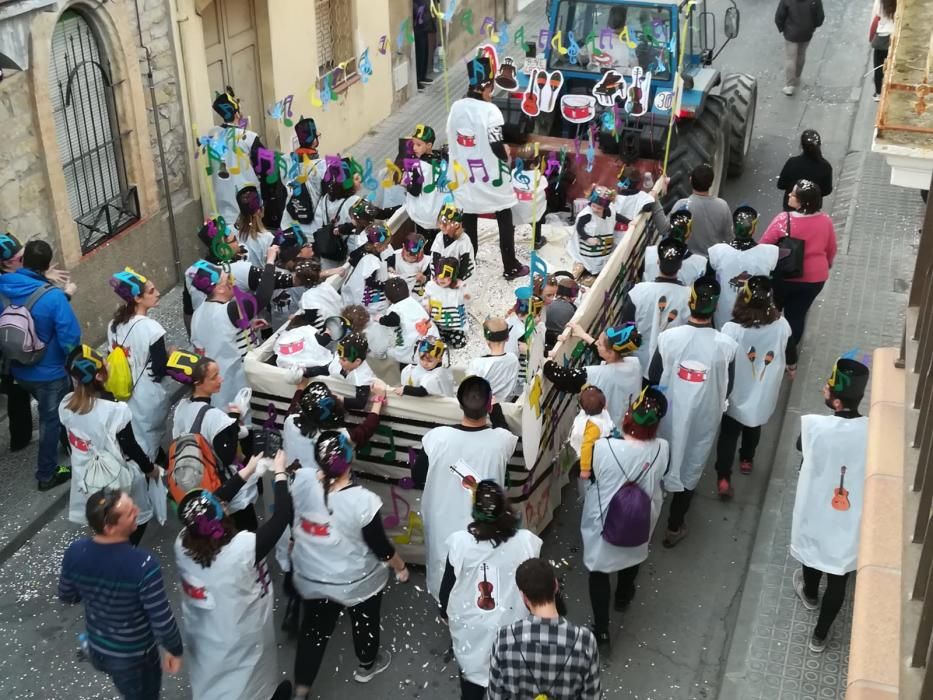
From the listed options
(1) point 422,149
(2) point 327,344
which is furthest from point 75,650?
(1) point 422,149

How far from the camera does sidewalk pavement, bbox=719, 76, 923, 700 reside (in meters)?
5.59

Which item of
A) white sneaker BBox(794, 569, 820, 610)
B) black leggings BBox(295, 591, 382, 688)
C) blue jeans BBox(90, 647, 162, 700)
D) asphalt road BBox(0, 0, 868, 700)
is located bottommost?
asphalt road BBox(0, 0, 868, 700)

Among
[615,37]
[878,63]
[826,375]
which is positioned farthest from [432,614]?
[878,63]

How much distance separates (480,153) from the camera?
25.8ft

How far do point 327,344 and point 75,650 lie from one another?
2.17 m

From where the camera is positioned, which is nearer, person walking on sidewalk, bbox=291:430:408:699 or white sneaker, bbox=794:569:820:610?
person walking on sidewalk, bbox=291:430:408:699

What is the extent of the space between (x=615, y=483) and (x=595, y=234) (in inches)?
113

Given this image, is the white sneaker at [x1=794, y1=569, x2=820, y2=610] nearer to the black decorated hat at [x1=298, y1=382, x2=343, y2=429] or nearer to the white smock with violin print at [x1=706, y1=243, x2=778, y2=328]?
the white smock with violin print at [x1=706, y1=243, x2=778, y2=328]

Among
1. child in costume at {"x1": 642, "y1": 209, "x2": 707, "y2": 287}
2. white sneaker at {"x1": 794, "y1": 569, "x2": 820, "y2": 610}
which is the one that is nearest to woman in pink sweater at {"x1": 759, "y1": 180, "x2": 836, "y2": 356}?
child in costume at {"x1": 642, "y1": 209, "x2": 707, "y2": 287}

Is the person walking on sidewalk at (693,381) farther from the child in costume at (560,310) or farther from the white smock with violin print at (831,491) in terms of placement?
the white smock with violin print at (831,491)

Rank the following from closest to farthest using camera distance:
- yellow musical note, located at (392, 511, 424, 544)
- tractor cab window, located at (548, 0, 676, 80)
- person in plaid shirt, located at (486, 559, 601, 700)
→ person in plaid shirt, located at (486, 559, 601, 700) < yellow musical note, located at (392, 511, 424, 544) < tractor cab window, located at (548, 0, 676, 80)

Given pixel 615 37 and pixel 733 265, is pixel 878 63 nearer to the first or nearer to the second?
pixel 615 37

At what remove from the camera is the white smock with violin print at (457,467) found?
531cm

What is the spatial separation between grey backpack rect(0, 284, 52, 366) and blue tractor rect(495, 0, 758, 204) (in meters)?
4.18
